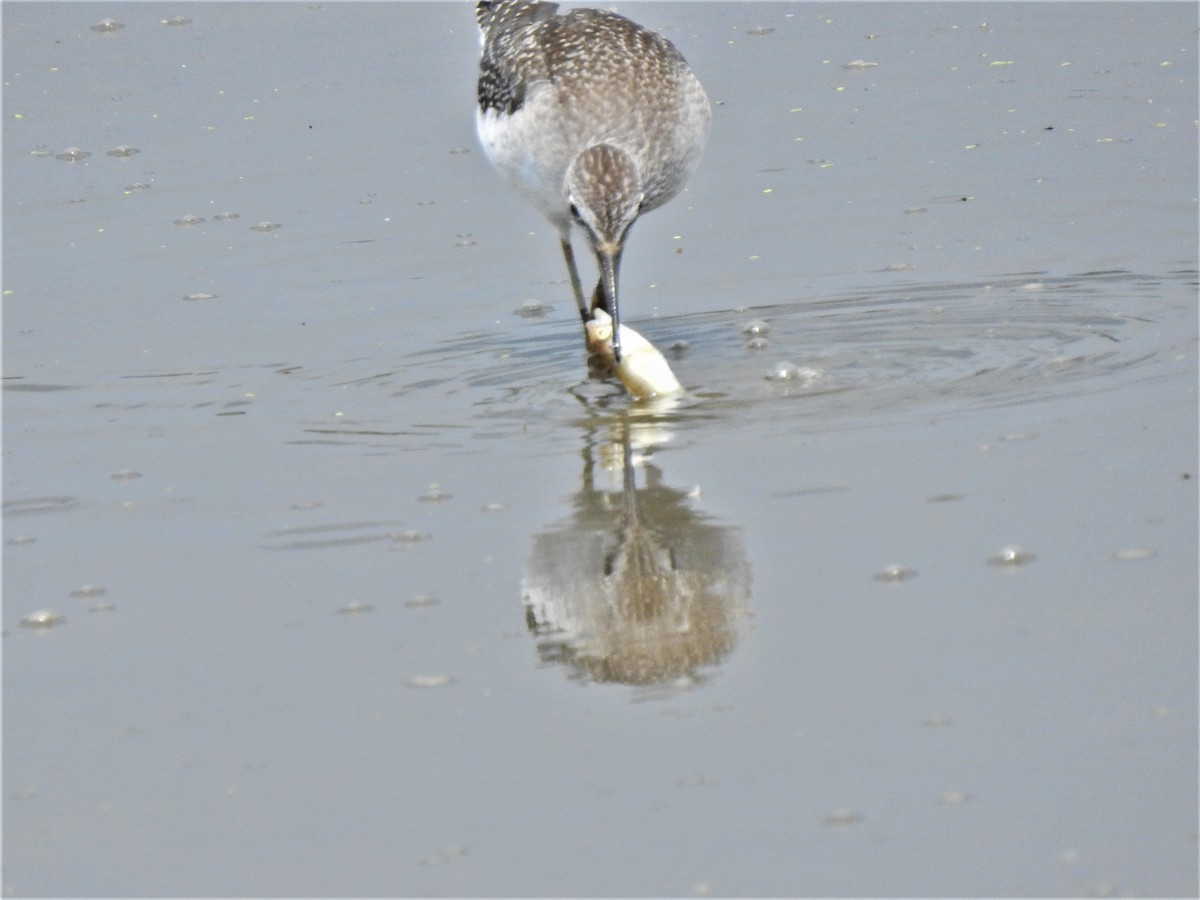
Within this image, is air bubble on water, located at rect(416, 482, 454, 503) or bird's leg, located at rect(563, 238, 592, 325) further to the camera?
bird's leg, located at rect(563, 238, 592, 325)

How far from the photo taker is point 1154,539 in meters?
5.09

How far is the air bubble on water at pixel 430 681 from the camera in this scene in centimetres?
456

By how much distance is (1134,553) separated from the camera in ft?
16.4

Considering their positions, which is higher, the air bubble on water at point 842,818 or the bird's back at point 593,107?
the bird's back at point 593,107

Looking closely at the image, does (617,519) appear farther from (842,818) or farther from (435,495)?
(842,818)

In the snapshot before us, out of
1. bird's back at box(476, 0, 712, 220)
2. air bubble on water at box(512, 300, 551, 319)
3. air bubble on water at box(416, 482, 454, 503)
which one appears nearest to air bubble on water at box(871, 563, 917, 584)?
air bubble on water at box(416, 482, 454, 503)

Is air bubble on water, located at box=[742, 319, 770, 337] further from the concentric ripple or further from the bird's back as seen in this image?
the bird's back

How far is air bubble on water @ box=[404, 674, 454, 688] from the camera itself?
15.0ft

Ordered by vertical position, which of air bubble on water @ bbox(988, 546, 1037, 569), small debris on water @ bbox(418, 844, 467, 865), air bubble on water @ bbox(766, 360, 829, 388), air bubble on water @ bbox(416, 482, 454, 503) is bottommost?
small debris on water @ bbox(418, 844, 467, 865)

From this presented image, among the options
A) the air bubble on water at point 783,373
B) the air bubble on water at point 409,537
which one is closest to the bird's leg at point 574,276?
the air bubble on water at point 783,373

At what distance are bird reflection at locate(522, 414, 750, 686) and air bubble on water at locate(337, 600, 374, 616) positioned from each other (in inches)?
16.2

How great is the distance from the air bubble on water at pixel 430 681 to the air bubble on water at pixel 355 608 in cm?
45

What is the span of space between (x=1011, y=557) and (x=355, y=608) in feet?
5.61

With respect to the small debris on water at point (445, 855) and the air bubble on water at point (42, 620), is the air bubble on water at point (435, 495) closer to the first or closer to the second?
the air bubble on water at point (42, 620)
